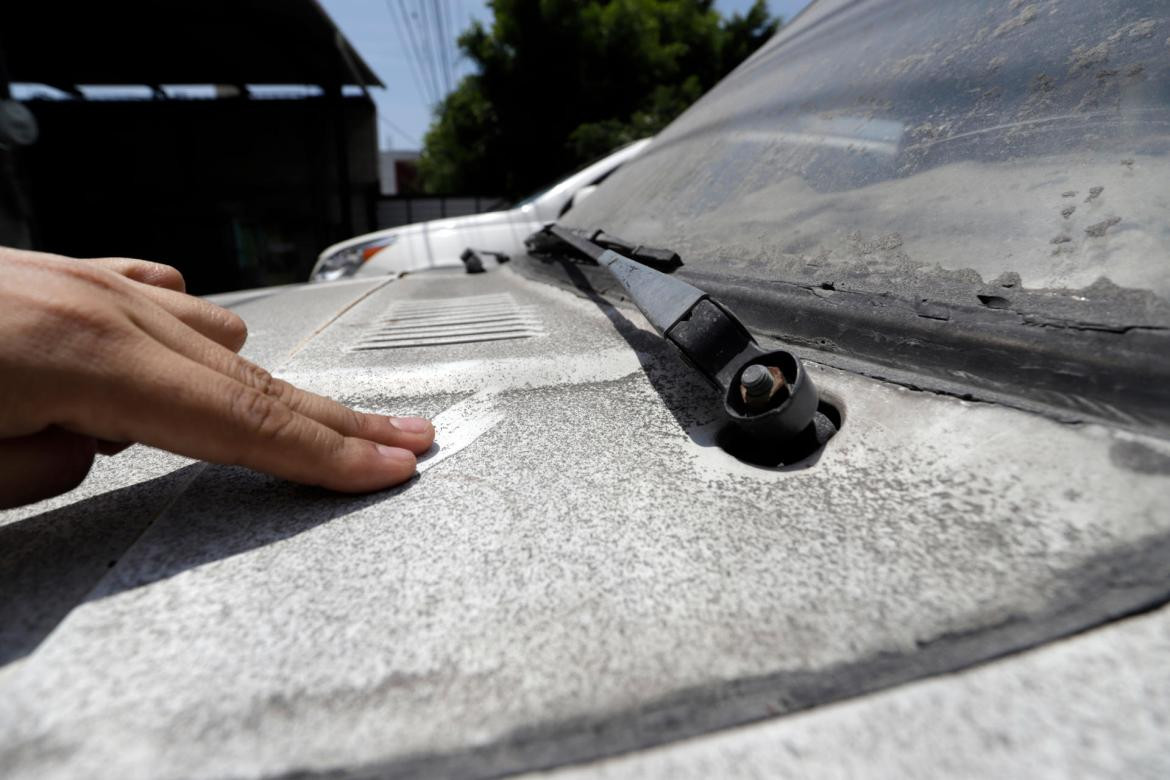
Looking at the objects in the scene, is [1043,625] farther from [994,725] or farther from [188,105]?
[188,105]

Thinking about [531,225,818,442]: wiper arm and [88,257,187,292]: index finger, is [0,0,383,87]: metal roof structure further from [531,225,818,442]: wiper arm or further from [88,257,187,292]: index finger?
[531,225,818,442]: wiper arm

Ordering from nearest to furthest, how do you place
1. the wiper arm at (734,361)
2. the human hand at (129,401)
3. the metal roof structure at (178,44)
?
1. the human hand at (129,401)
2. the wiper arm at (734,361)
3. the metal roof structure at (178,44)

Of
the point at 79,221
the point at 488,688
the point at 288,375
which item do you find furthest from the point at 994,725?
the point at 79,221

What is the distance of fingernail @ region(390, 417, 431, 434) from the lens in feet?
2.86

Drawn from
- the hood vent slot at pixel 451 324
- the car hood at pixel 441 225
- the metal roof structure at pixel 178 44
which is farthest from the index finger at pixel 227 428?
the metal roof structure at pixel 178 44

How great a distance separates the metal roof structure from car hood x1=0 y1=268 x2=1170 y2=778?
448 inches

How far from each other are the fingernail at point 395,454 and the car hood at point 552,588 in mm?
30

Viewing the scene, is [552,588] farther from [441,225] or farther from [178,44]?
[178,44]

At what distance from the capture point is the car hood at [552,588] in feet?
1.46

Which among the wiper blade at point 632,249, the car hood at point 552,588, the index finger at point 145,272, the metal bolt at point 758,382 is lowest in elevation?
the car hood at point 552,588

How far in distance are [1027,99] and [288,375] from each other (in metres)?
1.37

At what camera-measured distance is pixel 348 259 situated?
16.0ft

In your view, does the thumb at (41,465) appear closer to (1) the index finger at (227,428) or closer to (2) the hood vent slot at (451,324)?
(1) the index finger at (227,428)

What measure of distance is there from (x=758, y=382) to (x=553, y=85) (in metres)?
15.5
